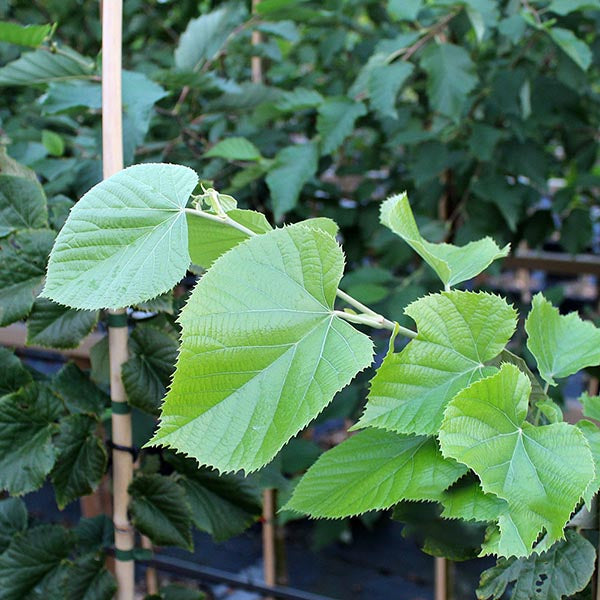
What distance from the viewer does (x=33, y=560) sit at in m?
0.82

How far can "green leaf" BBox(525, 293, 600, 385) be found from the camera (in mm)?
593

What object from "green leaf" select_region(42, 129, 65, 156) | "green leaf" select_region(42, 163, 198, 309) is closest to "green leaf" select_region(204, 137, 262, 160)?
"green leaf" select_region(42, 129, 65, 156)

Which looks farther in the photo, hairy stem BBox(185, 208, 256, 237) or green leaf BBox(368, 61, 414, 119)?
green leaf BBox(368, 61, 414, 119)

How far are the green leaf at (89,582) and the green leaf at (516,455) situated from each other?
51 cm

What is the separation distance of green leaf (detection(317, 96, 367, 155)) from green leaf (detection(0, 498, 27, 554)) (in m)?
0.74

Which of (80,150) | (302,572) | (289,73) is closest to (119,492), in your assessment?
(80,150)

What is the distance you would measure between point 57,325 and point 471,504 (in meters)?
0.47

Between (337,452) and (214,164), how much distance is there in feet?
2.82

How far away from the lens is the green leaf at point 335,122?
1250 mm

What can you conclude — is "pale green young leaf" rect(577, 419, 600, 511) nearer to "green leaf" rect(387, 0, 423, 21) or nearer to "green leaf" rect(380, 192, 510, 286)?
"green leaf" rect(380, 192, 510, 286)


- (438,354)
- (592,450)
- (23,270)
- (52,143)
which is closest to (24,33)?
(52,143)

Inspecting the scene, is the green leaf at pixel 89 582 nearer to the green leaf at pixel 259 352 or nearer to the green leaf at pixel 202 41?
the green leaf at pixel 259 352

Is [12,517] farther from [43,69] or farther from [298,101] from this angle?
[298,101]

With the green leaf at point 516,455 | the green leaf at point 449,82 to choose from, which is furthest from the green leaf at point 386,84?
the green leaf at point 516,455
